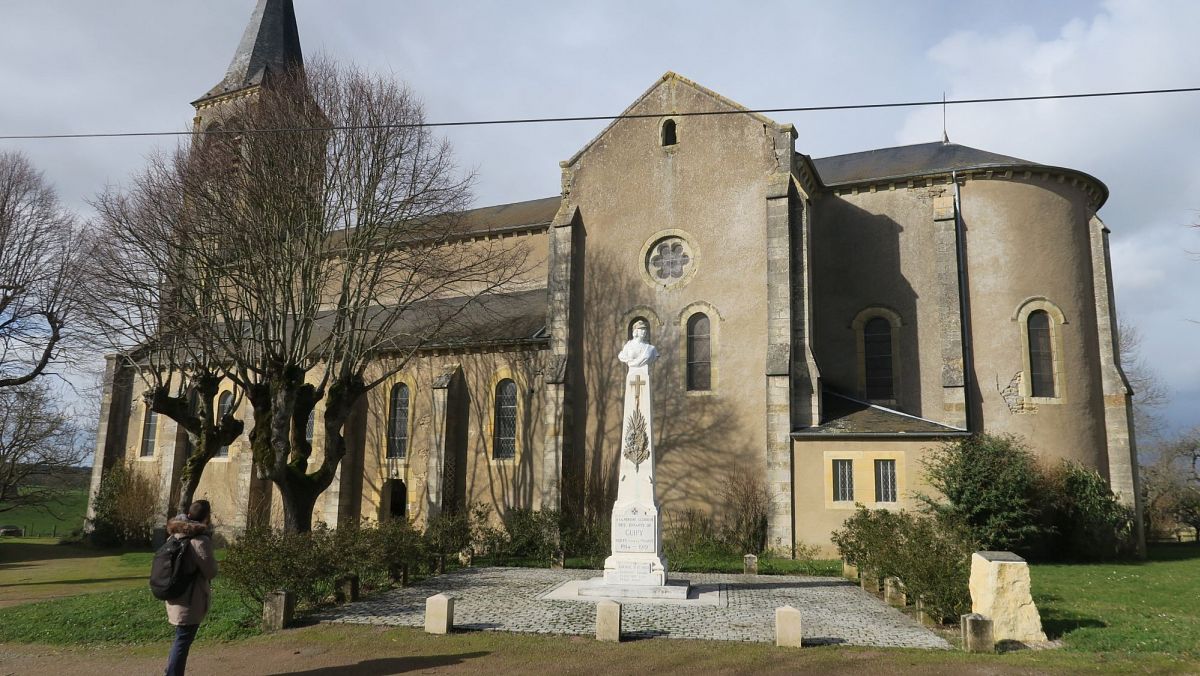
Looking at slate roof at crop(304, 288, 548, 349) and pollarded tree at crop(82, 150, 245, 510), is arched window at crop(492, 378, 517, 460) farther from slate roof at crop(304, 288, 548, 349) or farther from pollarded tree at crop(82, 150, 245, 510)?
pollarded tree at crop(82, 150, 245, 510)

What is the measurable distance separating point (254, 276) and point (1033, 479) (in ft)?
60.2

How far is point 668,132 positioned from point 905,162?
7795 millimetres

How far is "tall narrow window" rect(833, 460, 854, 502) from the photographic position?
62.0 feet

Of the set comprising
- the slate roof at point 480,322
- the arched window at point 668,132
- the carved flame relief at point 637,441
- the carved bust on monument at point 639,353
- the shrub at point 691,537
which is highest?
the arched window at point 668,132

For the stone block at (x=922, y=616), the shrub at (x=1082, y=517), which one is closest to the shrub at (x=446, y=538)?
the stone block at (x=922, y=616)

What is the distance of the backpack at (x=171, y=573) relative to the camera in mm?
6867

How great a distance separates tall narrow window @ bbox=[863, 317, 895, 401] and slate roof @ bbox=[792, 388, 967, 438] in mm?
1472

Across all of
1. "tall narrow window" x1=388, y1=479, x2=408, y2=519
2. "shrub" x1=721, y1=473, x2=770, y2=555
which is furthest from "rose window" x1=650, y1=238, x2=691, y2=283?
"tall narrow window" x1=388, y1=479, x2=408, y2=519

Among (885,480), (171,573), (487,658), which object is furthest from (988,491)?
(171,573)

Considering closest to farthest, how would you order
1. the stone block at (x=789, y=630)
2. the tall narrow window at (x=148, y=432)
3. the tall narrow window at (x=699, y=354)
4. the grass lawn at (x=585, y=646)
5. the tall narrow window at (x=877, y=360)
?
the grass lawn at (x=585, y=646) → the stone block at (x=789, y=630) → the tall narrow window at (x=699, y=354) → the tall narrow window at (x=877, y=360) → the tall narrow window at (x=148, y=432)

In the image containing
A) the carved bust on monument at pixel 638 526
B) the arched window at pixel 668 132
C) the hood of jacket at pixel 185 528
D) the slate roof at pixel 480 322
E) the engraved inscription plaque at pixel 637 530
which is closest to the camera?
the hood of jacket at pixel 185 528

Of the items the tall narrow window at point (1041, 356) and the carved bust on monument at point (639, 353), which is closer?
the carved bust on monument at point (639, 353)

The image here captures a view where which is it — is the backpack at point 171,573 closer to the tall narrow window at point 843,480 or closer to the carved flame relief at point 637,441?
the carved flame relief at point 637,441

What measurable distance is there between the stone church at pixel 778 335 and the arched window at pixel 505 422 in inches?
2.3
